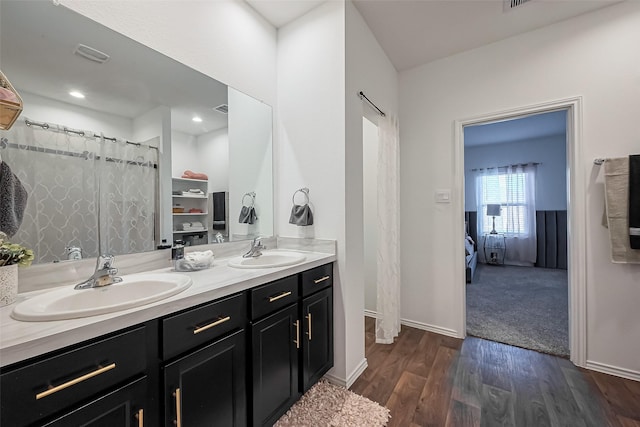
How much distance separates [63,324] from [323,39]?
6.96 ft

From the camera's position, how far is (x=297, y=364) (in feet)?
5.01

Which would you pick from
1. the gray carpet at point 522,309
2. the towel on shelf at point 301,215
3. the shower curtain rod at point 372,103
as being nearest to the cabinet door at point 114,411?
the towel on shelf at point 301,215

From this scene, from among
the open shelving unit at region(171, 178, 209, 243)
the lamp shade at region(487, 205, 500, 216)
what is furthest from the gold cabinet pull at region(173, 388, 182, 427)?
the lamp shade at region(487, 205, 500, 216)

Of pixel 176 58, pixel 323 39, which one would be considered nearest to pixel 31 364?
pixel 176 58

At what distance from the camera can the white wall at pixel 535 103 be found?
189cm

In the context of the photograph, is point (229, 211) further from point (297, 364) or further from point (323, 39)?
point (323, 39)

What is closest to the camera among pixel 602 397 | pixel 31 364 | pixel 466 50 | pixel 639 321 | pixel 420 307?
pixel 31 364

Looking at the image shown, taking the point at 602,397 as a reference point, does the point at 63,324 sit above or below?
above

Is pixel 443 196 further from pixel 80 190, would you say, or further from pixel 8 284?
pixel 8 284

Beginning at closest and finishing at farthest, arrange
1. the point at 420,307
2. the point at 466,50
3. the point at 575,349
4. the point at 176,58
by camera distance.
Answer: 1. the point at 176,58
2. the point at 575,349
3. the point at 466,50
4. the point at 420,307

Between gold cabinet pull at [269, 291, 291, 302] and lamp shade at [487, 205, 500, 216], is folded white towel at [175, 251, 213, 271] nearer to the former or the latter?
gold cabinet pull at [269, 291, 291, 302]

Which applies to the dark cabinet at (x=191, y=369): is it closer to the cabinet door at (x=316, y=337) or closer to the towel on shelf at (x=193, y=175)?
the cabinet door at (x=316, y=337)

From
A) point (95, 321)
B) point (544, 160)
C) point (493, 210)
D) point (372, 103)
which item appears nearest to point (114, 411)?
point (95, 321)

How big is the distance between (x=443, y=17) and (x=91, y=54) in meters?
2.38
